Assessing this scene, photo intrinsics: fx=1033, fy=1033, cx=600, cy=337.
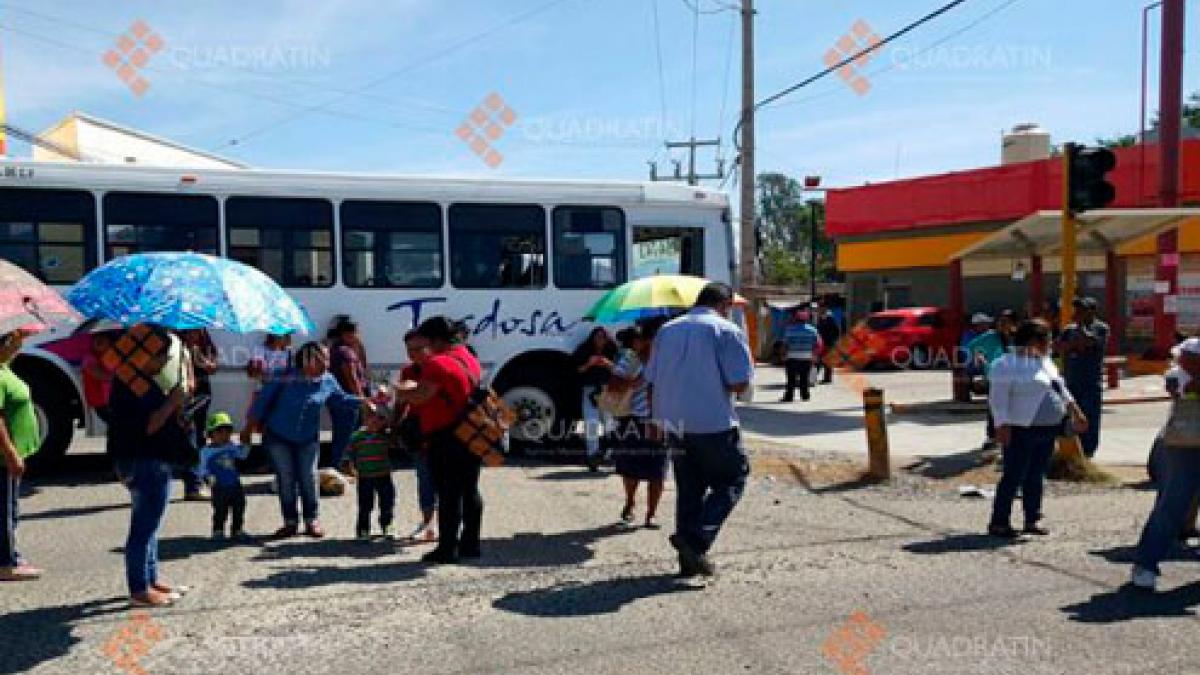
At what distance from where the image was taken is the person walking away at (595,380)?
34.3 ft

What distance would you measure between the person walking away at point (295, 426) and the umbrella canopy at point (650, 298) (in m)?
2.96

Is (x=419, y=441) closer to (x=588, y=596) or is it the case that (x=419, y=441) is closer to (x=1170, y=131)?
(x=588, y=596)

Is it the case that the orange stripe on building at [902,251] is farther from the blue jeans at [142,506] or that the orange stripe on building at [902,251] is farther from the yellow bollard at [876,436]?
the blue jeans at [142,506]

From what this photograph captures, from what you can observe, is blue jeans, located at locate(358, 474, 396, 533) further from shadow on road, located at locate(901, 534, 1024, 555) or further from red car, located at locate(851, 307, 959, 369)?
red car, located at locate(851, 307, 959, 369)

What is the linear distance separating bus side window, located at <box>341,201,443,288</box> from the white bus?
0.05 feet

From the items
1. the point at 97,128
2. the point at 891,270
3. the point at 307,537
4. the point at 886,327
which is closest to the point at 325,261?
the point at 307,537

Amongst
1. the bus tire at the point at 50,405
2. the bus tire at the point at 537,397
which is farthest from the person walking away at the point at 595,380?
the bus tire at the point at 50,405

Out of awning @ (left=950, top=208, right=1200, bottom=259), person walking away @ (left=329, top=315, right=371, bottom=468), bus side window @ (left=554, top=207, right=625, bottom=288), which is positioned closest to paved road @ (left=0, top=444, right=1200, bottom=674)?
person walking away @ (left=329, top=315, right=371, bottom=468)

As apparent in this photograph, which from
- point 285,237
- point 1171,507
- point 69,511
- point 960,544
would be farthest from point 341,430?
point 1171,507

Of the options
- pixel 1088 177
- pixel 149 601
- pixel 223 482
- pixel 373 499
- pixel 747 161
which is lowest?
pixel 149 601

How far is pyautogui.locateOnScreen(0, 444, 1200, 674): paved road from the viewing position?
4914 millimetres

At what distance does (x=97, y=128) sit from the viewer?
58.5 ft

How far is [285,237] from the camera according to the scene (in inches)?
429

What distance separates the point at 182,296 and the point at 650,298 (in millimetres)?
4314
